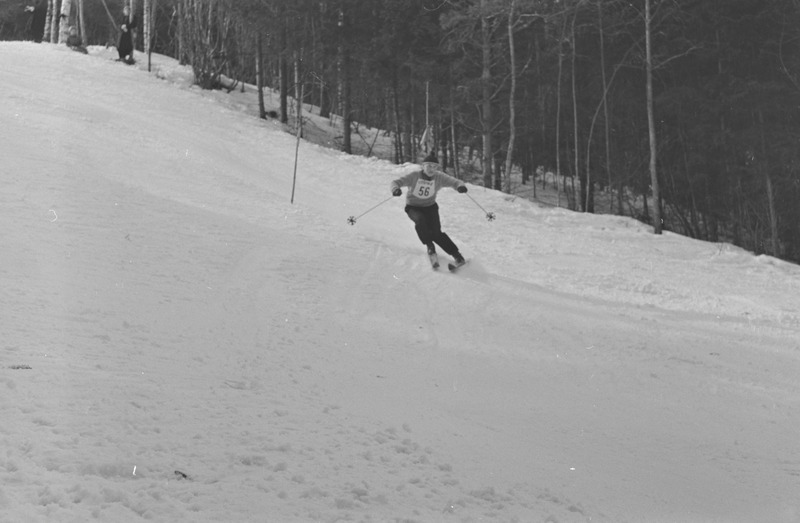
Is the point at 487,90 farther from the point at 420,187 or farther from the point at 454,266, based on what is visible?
the point at 454,266

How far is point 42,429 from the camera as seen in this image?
3.37 meters

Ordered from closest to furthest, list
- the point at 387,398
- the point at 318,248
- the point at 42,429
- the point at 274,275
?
the point at 42,429 < the point at 387,398 < the point at 274,275 < the point at 318,248

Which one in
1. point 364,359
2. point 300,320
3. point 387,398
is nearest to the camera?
point 387,398

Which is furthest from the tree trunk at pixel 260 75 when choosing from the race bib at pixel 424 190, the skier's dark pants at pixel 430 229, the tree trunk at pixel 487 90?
the skier's dark pants at pixel 430 229

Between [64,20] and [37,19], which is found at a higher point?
[37,19]

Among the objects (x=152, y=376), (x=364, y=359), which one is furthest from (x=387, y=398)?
(x=152, y=376)

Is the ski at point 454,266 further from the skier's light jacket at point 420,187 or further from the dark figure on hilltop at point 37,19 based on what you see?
the dark figure on hilltop at point 37,19

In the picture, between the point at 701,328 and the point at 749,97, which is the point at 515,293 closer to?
the point at 701,328

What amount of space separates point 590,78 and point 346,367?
24908mm

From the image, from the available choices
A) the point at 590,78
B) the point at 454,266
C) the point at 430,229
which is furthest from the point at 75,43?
the point at 454,266

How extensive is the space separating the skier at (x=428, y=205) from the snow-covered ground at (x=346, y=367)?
42cm

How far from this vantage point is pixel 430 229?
1041cm

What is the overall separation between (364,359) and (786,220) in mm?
22675

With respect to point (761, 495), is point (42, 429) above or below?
above
